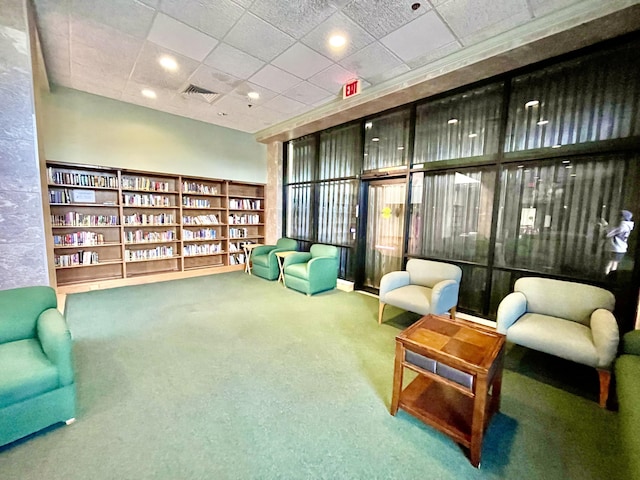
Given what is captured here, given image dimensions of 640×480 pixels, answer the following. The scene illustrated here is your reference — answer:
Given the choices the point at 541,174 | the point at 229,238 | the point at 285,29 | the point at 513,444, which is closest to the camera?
the point at 513,444

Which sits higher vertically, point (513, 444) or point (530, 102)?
point (530, 102)

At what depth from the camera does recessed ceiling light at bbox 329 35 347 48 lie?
2.82 meters

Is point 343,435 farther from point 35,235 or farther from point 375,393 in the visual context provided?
point 35,235

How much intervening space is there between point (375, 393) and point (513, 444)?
0.87 meters

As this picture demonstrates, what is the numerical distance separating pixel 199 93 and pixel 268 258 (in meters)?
3.08

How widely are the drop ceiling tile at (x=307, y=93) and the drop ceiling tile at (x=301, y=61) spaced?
0.31 m

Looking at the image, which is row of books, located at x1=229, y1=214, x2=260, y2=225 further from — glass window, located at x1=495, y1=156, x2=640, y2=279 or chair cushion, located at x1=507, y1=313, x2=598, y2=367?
chair cushion, located at x1=507, y1=313, x2=598, y2=367

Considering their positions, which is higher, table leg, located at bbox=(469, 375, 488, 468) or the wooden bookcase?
the wooden bookcase

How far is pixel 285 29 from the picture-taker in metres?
2.74

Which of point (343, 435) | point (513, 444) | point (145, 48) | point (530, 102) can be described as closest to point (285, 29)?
point (145, 48)

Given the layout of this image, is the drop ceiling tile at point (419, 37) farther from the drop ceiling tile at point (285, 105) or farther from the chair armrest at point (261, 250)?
the chair armrest at point (261, 250)

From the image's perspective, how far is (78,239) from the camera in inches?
179

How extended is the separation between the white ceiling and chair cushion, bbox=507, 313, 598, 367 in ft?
9.06

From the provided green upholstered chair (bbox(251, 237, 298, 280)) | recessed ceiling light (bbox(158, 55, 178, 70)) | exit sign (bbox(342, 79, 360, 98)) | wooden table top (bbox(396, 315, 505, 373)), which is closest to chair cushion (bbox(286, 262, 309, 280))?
green upholstered chair (bbox(251, 237, 298, 280))
